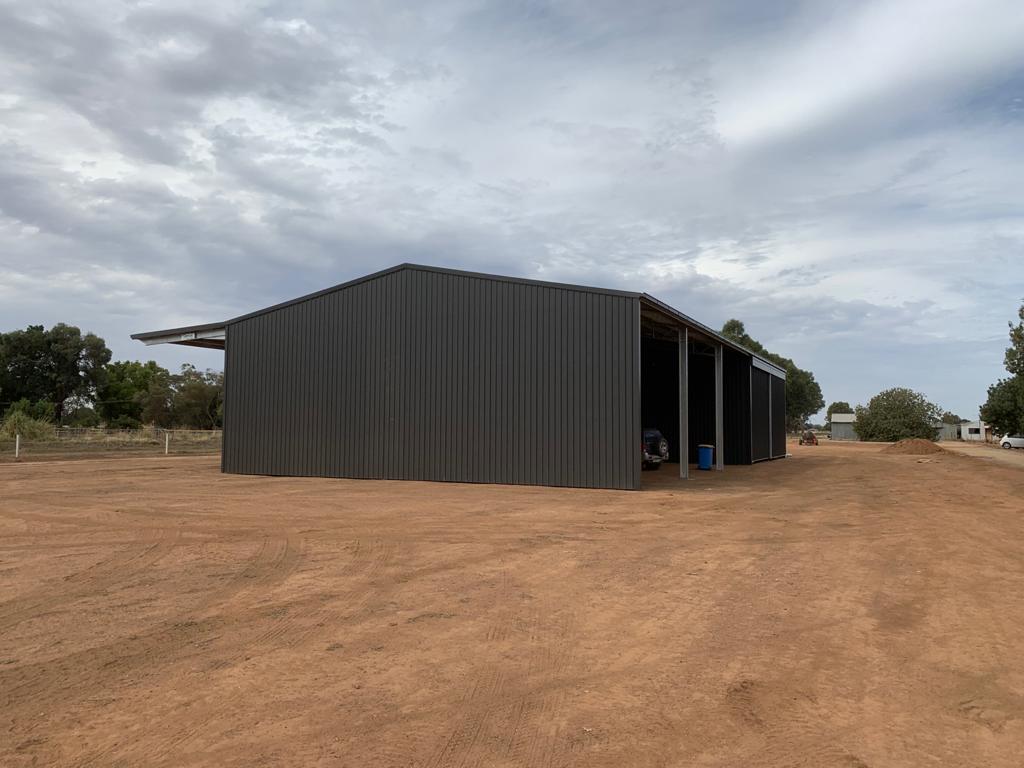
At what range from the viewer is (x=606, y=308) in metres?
16.2

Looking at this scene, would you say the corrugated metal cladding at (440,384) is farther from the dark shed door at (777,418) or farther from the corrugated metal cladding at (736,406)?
the dark shed door at (777,418)

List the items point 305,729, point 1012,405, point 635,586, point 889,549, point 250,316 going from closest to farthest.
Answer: point 305,729
point 635,586
point 889,549
point 250,316
point 1012,405

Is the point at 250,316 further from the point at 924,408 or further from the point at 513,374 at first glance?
the point at 924,408

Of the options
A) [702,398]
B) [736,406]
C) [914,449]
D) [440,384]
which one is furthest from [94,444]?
[914,449]

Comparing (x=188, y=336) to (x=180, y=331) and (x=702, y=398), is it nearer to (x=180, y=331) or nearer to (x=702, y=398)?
(x=180, y=331)

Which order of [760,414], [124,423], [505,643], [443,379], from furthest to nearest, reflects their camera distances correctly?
[124,423] → [760,414] → [443,379] → [505,643]

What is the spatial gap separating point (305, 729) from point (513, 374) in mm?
13873

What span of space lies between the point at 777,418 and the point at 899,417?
31.2 metres

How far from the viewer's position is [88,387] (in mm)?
53406

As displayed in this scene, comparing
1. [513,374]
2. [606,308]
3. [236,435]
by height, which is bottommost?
[236,435]

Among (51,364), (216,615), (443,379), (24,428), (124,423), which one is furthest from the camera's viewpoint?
(124,423)

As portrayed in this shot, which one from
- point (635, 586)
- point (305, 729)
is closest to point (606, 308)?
point (635, 586)

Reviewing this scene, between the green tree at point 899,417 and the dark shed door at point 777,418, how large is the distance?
29.0 meters

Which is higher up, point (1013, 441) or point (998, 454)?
point (1013, 441)
